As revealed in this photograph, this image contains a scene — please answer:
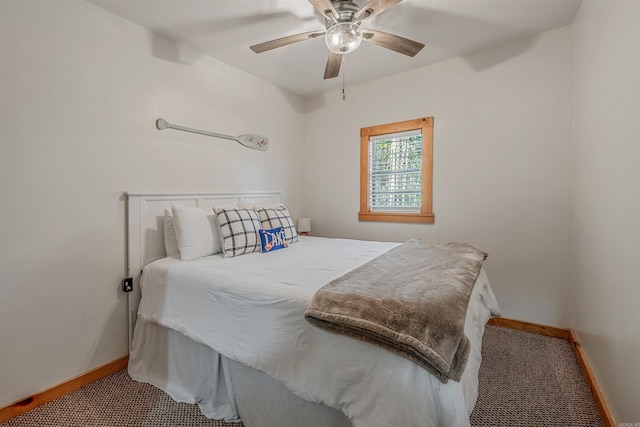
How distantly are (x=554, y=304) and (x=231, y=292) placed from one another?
2721 mm

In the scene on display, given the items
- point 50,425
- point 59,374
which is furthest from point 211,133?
point 50,425

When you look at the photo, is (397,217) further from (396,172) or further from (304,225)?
(304,225)

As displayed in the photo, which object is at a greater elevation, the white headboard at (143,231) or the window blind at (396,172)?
the window blind at (396,172)

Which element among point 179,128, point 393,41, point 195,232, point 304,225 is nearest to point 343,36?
point 393,41

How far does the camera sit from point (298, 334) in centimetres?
131

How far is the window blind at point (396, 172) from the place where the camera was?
3.22m

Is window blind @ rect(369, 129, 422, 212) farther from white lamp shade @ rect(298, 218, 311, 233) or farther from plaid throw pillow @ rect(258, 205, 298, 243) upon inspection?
plaid throw pillow @ rect(258, 205, 298, 243)

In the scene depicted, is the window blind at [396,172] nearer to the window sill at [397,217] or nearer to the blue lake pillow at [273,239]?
the window sill at [397,217]

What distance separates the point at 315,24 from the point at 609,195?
7.38ft

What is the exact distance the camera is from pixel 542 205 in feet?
8.37

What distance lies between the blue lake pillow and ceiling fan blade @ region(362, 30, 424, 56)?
165 cm

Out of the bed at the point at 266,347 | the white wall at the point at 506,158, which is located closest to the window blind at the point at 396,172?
the white wall at the point at 506,158

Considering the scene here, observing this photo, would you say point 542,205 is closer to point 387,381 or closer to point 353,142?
point 353,142

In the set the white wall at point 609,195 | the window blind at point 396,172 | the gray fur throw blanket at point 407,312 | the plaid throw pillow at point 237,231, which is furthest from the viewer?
the window blind at point 396,172
